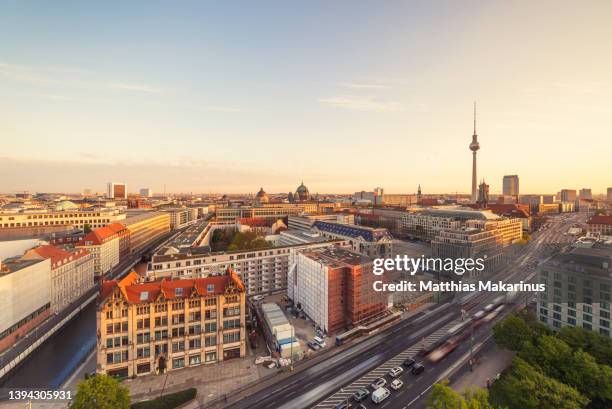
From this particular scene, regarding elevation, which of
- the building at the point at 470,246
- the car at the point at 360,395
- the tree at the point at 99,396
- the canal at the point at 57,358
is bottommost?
the canal at the point at 57,358

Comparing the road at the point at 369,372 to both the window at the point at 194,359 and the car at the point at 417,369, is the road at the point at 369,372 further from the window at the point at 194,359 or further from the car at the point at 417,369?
the window at the point at 194,359

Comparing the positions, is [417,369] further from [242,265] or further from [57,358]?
[57,358]

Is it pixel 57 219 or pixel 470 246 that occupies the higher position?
pixel 57 219

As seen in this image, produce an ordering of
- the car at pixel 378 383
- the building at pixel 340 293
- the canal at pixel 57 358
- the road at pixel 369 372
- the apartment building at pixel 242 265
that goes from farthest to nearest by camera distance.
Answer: the apartment building at pixel 242 265 → the building at pixel 340 293 → the canal at pixel 57 358 → the car at pixel 378 383 → the road at pixel 369 372

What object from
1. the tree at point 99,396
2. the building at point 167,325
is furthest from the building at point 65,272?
the tree at point 99,396

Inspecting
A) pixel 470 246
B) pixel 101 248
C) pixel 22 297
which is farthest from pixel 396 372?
pixel 101 248

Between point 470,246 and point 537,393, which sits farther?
point 470,246
